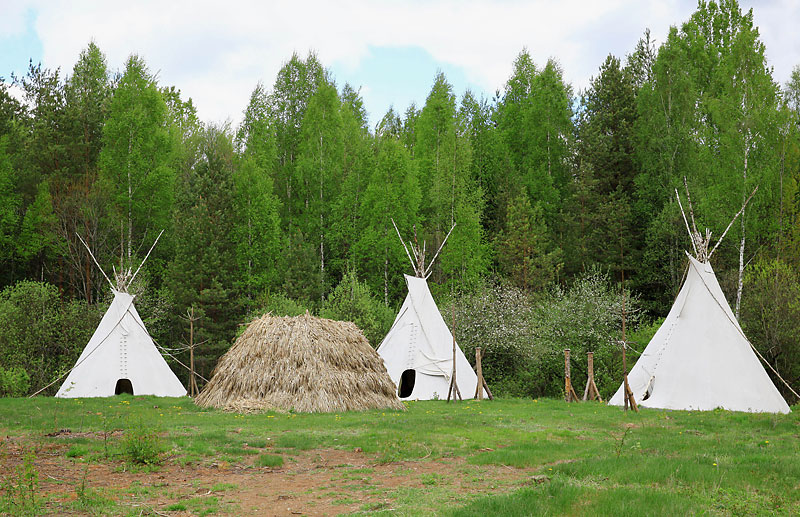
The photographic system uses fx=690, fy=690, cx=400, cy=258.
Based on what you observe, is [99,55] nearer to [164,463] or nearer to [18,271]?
[18,271]

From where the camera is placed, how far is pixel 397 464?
31.2 ft

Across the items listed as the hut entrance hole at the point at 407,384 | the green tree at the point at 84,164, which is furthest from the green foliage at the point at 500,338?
the green tree at the point at 84,164

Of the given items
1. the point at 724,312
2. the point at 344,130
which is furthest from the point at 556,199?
the point at 724,312

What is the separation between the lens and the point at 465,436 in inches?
464

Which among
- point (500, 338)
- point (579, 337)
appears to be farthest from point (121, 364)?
point (579, 337)

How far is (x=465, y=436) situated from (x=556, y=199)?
25644 millimetres

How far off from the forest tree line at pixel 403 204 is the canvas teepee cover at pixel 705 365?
6.32 metres

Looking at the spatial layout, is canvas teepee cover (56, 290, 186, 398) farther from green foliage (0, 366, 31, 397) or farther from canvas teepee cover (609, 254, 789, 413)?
canvas teepee cover (609, 254, 789, 413)

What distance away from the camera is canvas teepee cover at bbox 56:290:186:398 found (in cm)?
2058

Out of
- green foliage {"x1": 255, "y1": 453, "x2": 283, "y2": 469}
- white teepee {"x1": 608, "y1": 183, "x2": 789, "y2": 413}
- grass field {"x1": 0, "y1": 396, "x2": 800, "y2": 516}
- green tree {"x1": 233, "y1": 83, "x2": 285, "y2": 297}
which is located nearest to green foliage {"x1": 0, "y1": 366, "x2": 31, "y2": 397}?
grass field {"x1": 0, "y1": 396, "x2": 800, "y2": 516}

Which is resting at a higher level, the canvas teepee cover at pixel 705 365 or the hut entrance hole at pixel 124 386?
the canvas teepee cover at pixel 705 365

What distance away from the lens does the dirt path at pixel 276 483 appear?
711 cm

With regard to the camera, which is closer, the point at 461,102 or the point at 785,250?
the point at 785,250

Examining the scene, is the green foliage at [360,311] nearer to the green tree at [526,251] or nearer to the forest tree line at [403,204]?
the forest tree line at [403,204]
